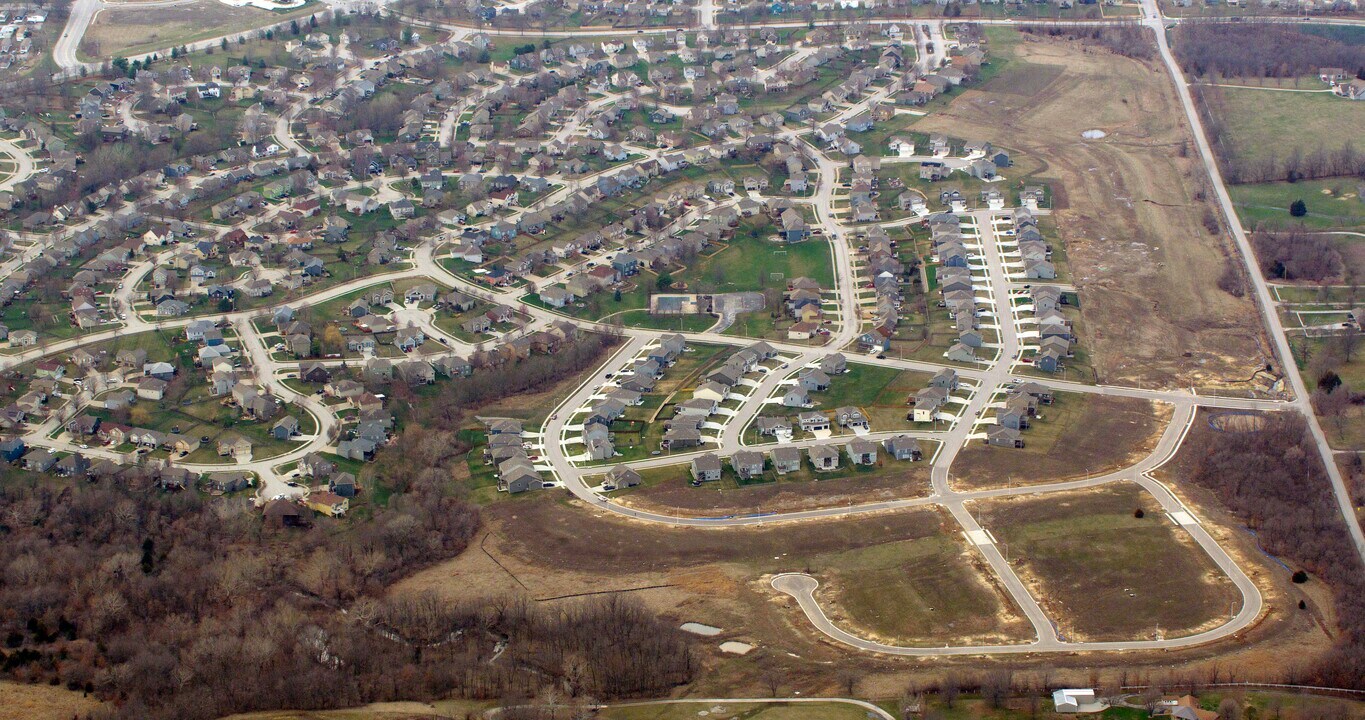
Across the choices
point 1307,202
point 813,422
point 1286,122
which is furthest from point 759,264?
point 1286,122

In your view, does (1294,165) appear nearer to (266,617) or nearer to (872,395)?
(872,395)

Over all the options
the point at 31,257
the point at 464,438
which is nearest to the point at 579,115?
the point at 31,257

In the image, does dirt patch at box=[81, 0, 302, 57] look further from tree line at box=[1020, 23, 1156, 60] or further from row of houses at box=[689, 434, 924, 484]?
row of houses at box=[689, 434, 924, 484]

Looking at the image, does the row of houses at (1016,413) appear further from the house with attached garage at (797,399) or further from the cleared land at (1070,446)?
the house with attached garage at (797,399)

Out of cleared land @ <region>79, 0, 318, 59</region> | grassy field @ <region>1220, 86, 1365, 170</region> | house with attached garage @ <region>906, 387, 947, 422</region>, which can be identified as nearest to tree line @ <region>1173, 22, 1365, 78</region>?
grassy field @ <region>1220, 86, 1365, 170</region>

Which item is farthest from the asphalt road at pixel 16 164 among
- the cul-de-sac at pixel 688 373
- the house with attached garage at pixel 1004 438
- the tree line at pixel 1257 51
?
the tree line at pixel 1257 51

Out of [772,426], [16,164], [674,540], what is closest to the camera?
[674,540]
